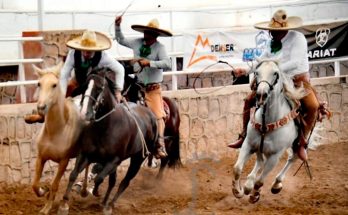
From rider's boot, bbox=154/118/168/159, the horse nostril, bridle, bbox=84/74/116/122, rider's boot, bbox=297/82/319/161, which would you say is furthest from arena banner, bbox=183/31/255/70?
the horse nostril

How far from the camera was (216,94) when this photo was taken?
539 inches

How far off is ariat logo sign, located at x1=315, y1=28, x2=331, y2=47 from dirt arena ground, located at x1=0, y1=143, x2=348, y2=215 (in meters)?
2.37

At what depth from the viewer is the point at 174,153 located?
38.8 feet

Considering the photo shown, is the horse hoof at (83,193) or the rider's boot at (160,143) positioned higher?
the rider's boot at (160,143)

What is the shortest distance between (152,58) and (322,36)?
4.92 meters

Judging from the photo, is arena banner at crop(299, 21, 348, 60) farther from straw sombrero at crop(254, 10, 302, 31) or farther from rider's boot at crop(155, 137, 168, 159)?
rider's boot at crop(155, 137, 168, 159)

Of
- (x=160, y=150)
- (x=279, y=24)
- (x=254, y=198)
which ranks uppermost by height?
(x=279, y=24)

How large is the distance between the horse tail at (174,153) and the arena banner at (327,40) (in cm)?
393

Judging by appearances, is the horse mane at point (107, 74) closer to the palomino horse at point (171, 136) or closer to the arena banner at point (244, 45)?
the palomino horse at point (171, 136)

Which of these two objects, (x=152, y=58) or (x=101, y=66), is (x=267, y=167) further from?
(x=101, y=66)

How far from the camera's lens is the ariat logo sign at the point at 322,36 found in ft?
48.0

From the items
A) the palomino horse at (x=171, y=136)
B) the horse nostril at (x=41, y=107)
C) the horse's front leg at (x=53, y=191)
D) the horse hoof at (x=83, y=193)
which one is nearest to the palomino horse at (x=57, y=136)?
the horse's front leg at (x=53, y=191)

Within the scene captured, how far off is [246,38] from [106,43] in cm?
481

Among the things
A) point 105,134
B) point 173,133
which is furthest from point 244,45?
point 105,134
